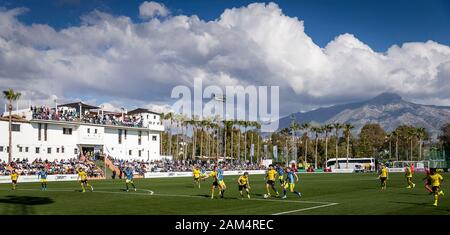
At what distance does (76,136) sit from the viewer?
84.1 meters

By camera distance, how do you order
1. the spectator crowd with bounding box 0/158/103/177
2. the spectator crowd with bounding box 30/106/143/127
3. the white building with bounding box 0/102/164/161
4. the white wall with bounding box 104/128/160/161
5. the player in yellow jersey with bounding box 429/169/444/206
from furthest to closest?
1. the white wall with bounding box 104/128/160/161
2. the spectator crowd with bounding box 30/106/143/127
3. the white building with bounding box 0/102/164/161
4. the spectator crowd with bounding box 0/158/103/177
5. the player in yellow jersey with bounding box 429/169/444/206

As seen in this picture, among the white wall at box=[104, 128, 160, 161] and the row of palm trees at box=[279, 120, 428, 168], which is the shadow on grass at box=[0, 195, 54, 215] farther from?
the row of palm trees at box=[279, 120, 428, 168]

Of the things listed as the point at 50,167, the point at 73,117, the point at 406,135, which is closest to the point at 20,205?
the point at 50,167

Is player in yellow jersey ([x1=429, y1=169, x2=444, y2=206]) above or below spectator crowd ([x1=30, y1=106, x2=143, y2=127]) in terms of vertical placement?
below

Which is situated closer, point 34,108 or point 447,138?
point 34,108

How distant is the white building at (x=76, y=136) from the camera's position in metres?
75.9

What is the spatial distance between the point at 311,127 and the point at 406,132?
3671cm

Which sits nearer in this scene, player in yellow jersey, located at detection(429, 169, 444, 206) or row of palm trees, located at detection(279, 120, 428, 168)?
player in yellow jersey, located at detection(429, 169, 444, 206)

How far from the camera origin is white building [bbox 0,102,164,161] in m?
75.9

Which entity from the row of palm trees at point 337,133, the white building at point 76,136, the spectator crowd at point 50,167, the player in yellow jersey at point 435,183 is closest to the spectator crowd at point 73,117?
the white building at point 76,136

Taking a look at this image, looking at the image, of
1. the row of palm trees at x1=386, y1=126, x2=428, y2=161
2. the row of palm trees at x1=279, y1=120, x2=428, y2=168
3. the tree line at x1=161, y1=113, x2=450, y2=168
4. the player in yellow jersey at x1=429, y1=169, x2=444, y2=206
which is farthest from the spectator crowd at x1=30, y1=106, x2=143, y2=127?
the row of palm trees at x1=386, y1=126, x2=428, y2=161
